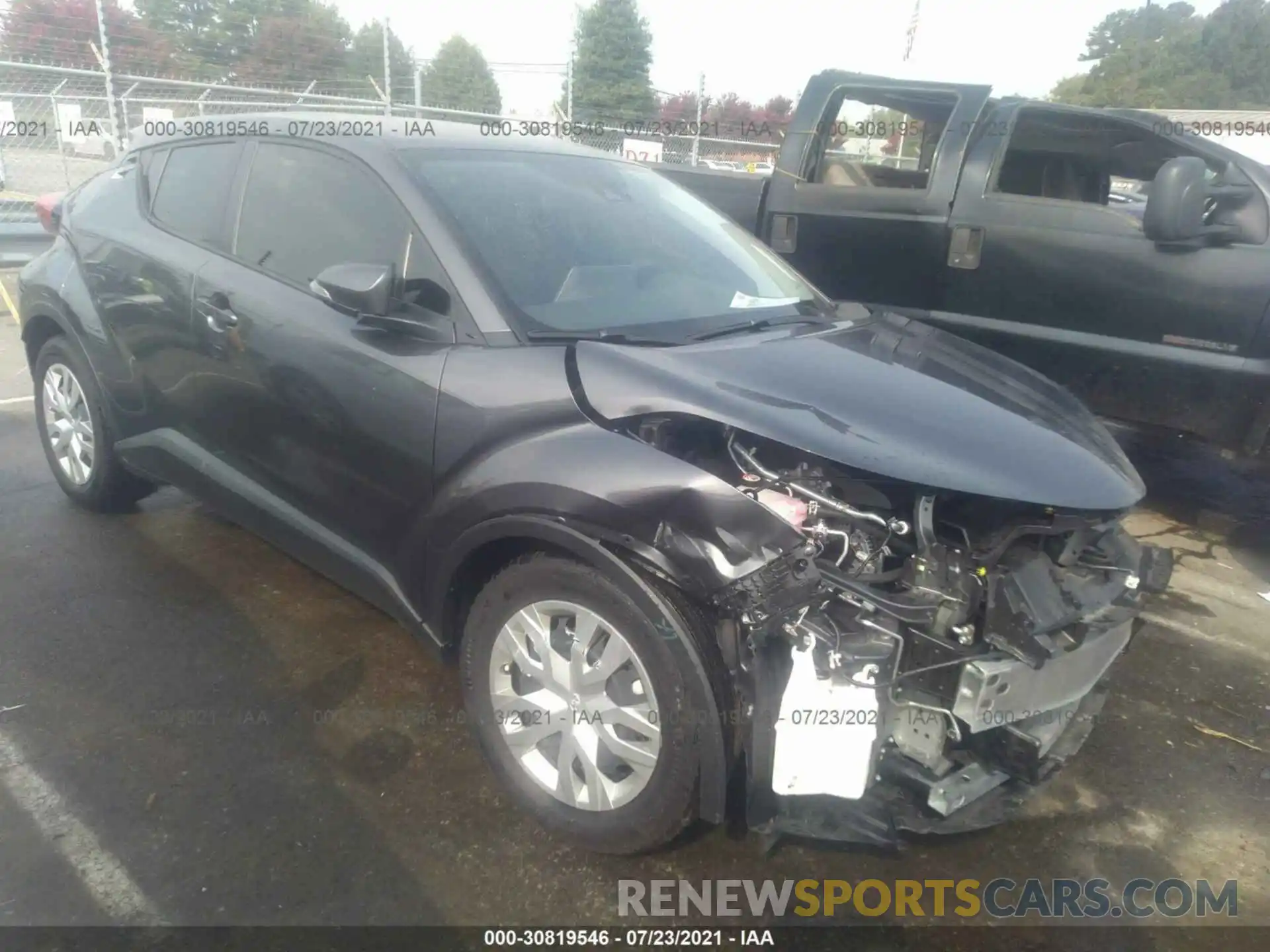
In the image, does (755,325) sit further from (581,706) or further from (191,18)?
(191,18)

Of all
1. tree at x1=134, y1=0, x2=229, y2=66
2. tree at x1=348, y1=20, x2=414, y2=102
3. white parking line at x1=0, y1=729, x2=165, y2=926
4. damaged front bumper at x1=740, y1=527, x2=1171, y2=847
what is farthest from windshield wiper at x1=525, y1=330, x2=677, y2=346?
tree at x1=134, y1=0, x2=229, y2=66

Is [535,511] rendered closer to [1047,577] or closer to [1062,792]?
[1047,577]

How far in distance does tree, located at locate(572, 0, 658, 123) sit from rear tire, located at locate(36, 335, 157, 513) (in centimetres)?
994

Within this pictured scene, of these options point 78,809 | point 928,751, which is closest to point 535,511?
point 928,751

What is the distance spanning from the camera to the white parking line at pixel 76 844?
2221 mm

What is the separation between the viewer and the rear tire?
3998 millimetres

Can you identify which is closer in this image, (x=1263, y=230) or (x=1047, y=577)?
(x=1047, y=577)

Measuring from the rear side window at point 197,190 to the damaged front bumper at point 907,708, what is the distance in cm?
260

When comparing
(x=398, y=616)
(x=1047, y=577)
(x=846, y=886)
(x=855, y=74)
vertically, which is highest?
(x=855, y=74)

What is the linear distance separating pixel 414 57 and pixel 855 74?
7888mm

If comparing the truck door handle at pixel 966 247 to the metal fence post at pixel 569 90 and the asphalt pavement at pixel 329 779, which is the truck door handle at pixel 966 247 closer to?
the asphalt pavement at pixel 329 779

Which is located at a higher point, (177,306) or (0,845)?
(177,306)

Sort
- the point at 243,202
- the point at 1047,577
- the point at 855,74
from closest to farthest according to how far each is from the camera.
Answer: the point at 1047,577
the point at 243,202
the point at 855,74

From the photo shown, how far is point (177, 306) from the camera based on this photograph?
11.1ft
